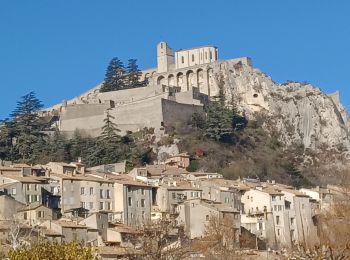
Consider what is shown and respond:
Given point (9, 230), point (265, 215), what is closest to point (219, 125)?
point (265, 215)

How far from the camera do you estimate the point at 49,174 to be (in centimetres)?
7425

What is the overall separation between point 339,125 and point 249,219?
47.0m

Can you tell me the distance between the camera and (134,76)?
126 m

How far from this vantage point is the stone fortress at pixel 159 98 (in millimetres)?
103875

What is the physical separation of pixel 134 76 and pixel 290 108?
21.4m

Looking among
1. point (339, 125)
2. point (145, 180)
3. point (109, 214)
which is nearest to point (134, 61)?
point (339, 125)

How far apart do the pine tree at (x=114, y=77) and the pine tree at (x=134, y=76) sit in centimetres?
79

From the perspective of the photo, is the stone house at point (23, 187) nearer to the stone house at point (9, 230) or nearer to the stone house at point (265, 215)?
the stone house at point (9, 230)

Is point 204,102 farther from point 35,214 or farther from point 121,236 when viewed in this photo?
point 121,236

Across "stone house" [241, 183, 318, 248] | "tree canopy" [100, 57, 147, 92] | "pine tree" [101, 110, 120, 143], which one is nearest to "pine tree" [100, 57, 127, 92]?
"tree canopy" [100, 57, 147, 92]

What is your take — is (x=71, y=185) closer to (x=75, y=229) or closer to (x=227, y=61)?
(x=75, y=229)

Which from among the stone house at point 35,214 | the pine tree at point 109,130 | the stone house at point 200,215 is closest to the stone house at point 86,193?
the stone house at point 200,215

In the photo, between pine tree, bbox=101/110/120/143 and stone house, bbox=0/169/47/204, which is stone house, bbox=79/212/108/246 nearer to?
stone house, bbox=0/169/47/204

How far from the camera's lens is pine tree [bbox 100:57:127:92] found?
122 metres
